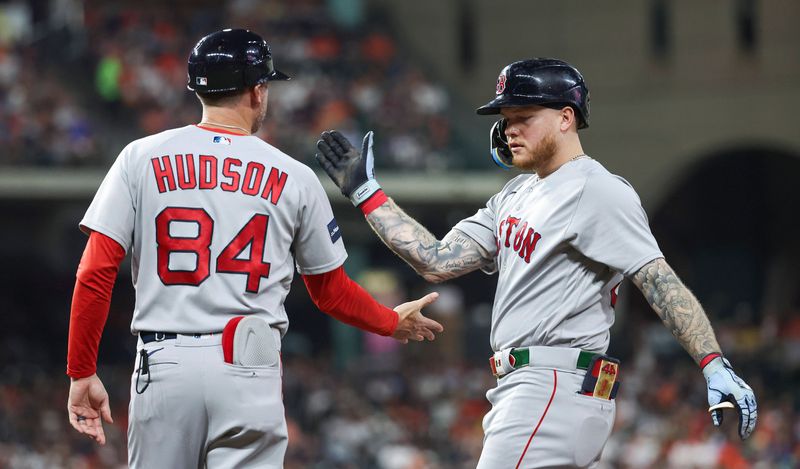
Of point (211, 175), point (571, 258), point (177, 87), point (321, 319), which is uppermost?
point (211, 175)

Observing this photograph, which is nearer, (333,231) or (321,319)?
(333,231)

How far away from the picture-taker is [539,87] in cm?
364

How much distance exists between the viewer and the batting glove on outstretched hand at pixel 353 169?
A: 3.90 metres

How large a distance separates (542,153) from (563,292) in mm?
459

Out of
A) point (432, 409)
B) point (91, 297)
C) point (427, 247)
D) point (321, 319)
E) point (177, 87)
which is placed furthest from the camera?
point (321, 319)

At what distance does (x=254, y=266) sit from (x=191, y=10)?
17.2m

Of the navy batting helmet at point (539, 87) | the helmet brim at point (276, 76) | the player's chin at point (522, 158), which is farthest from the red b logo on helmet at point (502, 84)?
the helmet brim at point (276, 76)

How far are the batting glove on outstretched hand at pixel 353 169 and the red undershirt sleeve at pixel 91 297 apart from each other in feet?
2.87

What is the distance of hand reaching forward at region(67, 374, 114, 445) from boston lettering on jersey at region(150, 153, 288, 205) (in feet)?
1.91

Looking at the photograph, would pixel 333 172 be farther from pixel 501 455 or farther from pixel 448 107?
pixel 448 107

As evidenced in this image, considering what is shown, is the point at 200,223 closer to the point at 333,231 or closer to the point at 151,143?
the point at 151,143

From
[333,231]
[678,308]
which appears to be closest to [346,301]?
[333,231]

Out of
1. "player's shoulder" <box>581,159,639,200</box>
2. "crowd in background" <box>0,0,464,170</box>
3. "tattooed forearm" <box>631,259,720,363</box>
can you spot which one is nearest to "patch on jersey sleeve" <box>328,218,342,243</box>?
"player's shoulder" <box>581,159,639,200</box>

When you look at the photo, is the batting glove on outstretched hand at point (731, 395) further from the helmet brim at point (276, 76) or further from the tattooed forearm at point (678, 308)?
the helmet brim at point (276, 76)
